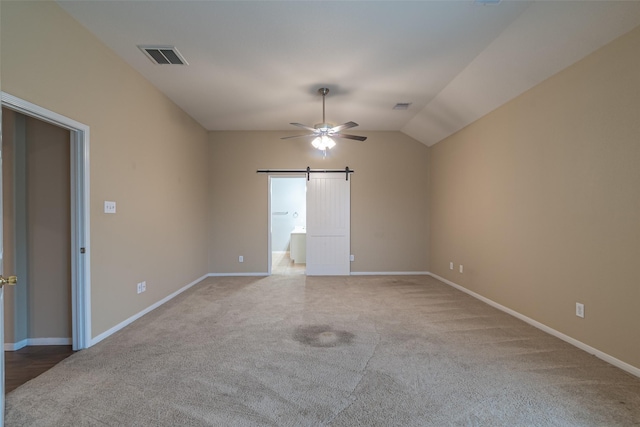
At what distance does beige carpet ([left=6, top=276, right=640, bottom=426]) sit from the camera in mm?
1829

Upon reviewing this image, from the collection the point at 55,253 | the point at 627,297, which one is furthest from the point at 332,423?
the point at 55,253

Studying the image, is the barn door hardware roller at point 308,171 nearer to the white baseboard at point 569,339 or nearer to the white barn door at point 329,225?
the white barn door at point 329,225

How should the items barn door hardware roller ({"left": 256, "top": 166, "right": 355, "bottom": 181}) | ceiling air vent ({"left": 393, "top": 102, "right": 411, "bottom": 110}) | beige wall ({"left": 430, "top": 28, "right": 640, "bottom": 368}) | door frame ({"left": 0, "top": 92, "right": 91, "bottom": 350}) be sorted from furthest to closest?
barn door hardware roller ({"left": 256, "top": 166, "right": 355, "bottom": 181}) → ceiling air vent ({"left": 393, "top": 102, "right": 411, "bottom": 110}) → door frame ({"left": 0, "top": 92, "right": 91, "bottom": 350}) → beige wall ({"left": 430, "top": 28, "right": 640, "bottom": 368})

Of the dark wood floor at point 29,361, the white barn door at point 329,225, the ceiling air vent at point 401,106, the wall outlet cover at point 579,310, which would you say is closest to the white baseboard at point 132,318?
the dark wood floor at point 29,361

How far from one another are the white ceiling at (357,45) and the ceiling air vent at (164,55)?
0.07 m

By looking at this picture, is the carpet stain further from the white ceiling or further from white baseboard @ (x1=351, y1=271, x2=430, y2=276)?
the white ceiling

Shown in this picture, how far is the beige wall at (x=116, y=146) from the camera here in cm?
221

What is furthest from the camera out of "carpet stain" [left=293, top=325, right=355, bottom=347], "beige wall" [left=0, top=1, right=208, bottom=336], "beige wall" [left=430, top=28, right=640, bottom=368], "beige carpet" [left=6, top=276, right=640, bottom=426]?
"carpet stain" [left=293, top=325, right=355, bottom=347]

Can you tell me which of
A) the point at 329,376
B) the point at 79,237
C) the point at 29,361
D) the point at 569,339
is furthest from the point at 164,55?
the point at 569,339

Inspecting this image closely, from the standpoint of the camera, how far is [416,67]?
3.34 metres

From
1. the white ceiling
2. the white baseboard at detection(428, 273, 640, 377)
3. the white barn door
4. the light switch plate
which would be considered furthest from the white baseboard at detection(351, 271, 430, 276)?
the light switch plate

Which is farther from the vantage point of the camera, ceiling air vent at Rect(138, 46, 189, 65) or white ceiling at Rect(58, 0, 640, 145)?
ceiling air vent at Rect(138, 46, 189, 65)

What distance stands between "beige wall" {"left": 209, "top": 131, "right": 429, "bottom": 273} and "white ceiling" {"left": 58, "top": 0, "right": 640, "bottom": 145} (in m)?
1.47

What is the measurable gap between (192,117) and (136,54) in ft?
6.26
